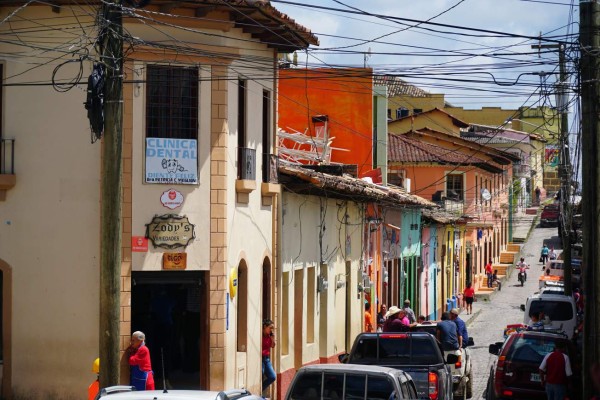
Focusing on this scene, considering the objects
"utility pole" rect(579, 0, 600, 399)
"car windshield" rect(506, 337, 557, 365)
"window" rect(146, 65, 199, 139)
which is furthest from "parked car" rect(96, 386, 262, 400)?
"car windshield" rect(506, 337, 557, 365)

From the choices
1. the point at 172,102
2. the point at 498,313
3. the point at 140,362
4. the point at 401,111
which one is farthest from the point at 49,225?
the point at 401,111

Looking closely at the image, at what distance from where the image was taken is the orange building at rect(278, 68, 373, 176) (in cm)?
3581

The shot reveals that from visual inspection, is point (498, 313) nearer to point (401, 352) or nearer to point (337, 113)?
point (337, 113)

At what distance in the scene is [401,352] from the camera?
20.1 metres

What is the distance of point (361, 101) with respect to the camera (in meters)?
36.5

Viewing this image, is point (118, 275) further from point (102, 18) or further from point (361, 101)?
point (361, 101)

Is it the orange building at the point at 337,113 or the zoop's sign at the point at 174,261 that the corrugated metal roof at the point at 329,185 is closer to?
the zoop's sign at the point at 174,261

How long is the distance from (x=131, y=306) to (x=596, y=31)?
8.85 metres

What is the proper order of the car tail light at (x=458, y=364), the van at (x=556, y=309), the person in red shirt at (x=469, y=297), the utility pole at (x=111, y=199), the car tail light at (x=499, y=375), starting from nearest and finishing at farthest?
the utility pole at (x=111, y=199) < the car tail light at (x=499, y=375) < the car tail light at (x=458, y=364) < the van at (x=556, y=309) < the person in red shirt at (x=469, y=297)

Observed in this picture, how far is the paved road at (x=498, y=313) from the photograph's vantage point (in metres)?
31.4

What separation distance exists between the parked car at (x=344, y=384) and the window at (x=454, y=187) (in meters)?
42.1

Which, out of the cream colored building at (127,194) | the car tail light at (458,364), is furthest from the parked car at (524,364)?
the cream colored building at (127,194)

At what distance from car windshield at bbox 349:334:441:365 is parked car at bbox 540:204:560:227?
215ft

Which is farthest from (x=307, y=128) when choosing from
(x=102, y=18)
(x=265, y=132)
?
(x=102, y=18)
